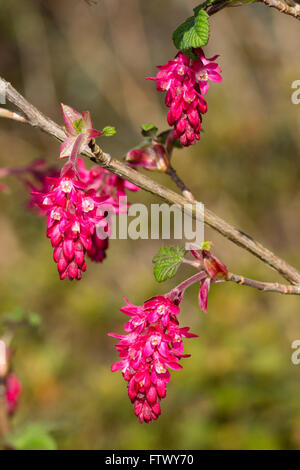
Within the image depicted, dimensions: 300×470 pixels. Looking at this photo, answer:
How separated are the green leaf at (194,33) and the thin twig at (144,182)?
0.21 metres

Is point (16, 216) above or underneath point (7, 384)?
above

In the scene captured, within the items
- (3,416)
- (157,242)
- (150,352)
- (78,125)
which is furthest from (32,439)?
(157,242)

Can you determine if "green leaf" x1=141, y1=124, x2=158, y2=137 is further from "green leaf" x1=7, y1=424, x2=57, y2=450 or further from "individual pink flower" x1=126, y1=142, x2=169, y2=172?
"green leaf" x1=7, y1=424, x2=57, y2=450

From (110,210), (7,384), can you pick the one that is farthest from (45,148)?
(110,210)

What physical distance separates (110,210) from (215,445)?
2.16 m

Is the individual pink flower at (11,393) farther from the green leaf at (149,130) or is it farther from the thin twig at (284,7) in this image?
the thin twig at (284,7)

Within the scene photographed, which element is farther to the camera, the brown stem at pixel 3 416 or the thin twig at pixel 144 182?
the brown stem at pixel 3 416

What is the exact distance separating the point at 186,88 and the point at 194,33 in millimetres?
95

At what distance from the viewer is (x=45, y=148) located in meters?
5.71

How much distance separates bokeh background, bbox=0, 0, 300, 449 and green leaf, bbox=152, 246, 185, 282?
56.8 inches

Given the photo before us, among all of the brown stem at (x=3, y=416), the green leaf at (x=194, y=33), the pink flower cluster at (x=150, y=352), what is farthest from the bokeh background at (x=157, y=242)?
the green leaf at (x=194, y=33)

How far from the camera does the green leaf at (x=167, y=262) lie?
898 mm
